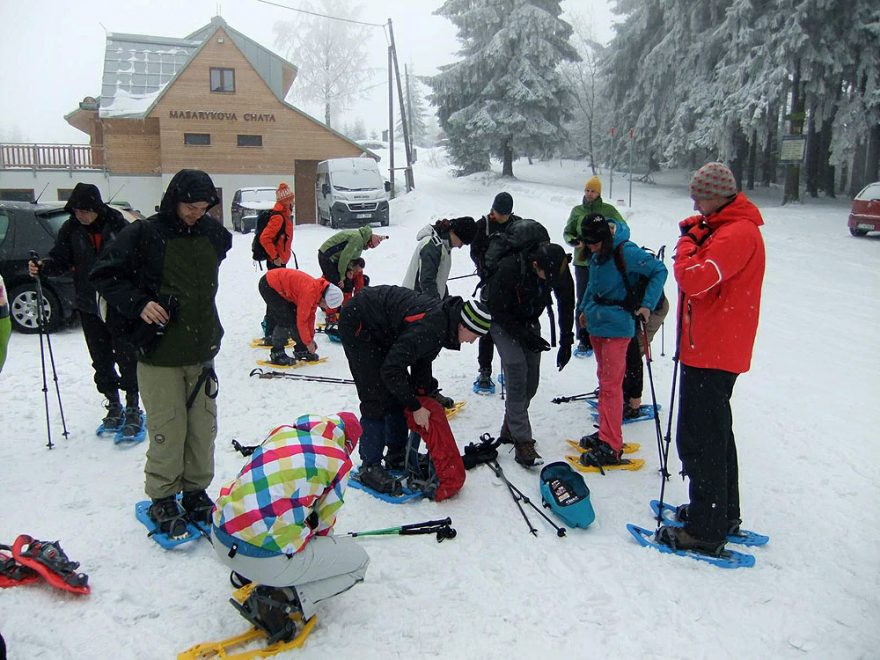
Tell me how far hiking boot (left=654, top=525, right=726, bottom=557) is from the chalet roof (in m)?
30.9

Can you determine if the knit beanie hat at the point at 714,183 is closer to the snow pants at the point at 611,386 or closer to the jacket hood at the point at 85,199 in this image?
the snow pants at the point at 611,386

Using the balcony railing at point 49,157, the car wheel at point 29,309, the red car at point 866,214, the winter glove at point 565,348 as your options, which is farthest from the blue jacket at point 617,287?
the balcony railing at point 49,157

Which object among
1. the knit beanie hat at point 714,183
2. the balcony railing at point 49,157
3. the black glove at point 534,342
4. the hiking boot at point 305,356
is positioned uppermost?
the balcony railing at point 49,157

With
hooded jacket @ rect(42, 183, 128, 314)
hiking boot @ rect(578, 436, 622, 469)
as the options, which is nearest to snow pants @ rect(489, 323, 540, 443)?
hiking boot @ rect(578, 436, 622, 469)

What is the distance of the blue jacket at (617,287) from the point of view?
4.86 metres

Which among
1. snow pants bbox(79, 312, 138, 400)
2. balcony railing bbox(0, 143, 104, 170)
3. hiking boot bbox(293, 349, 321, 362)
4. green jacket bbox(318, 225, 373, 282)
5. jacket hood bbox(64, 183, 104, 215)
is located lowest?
hiking boot bbox(293, 349, 321, 362)

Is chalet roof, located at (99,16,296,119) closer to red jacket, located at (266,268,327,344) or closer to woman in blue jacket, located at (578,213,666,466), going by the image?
red jacket, located at (266,268,327,344)

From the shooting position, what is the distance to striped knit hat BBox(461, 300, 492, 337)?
3.90 m

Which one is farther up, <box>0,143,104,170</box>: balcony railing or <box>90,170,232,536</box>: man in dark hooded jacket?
<box>0,143,104,170</box>: balcony railing

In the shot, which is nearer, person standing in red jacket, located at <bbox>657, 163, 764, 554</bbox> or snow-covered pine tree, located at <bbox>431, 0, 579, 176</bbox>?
person standing in red jacket, located at <bbox>657, 163, 764, 554</bbox>

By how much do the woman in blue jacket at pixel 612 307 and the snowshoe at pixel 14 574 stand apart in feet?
12.0

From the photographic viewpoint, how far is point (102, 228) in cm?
511

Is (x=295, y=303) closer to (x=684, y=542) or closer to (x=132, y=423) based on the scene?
(x=132, y=423)

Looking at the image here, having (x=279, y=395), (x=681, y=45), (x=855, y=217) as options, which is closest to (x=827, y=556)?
(x=279, y=395)
